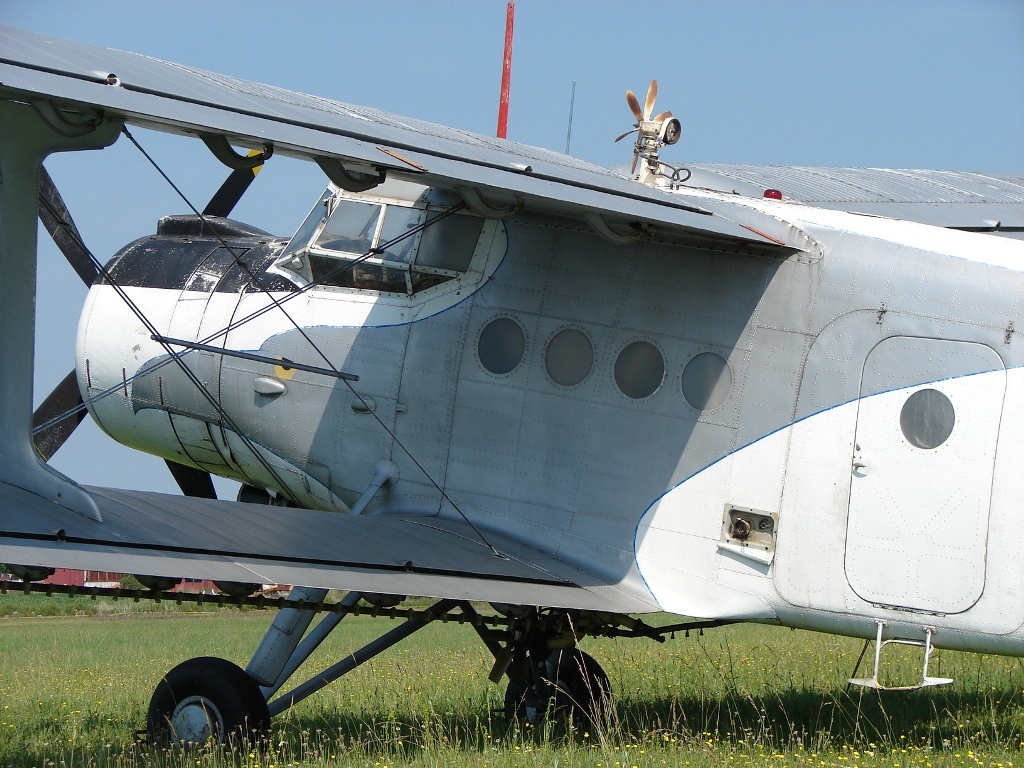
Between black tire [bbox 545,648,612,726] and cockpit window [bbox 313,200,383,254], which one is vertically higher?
cockpit window [bbox 313,200,383,254]

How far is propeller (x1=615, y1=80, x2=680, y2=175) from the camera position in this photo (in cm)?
855

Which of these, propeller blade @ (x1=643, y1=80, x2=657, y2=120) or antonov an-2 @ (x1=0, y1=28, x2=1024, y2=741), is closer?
antonov an-2 @ (x1=0, y1=28, x2=1024, y2=741)

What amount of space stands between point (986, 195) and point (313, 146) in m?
6.75

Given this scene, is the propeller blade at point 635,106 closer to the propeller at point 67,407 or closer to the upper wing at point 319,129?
the upper wing at point 319,129

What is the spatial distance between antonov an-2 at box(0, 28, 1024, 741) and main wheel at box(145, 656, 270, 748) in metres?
0.02

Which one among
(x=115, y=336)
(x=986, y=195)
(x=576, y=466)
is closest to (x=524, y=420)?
(x=576, y=466)

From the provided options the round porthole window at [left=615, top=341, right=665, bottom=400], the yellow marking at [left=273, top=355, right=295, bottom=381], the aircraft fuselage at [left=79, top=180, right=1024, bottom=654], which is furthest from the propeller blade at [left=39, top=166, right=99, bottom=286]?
the round porthole window at [left=615, top=341, right=665, bottom=400]

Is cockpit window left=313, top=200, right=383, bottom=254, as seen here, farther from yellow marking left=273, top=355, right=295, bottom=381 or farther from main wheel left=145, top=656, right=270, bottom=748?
main wheel left=145, top=656, right=270, bottom=748

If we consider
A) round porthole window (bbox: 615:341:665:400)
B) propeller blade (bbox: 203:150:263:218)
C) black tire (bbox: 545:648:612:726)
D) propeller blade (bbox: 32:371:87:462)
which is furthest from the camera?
propeller blade (bbox: 203:150:263:218)

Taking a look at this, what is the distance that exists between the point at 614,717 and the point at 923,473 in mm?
2898

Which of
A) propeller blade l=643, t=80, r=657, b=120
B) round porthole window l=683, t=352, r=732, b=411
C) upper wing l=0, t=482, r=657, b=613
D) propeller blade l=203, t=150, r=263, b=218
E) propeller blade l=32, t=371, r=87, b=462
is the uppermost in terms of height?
propeller blade l=643, t=80, r=657, b=120

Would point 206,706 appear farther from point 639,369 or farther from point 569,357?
point 639,369

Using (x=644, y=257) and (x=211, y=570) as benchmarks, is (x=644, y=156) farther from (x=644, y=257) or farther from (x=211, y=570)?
(x=211, y=570)

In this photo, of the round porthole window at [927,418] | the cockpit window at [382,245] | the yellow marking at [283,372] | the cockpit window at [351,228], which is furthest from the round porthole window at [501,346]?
the round porthole window at [927,418]
